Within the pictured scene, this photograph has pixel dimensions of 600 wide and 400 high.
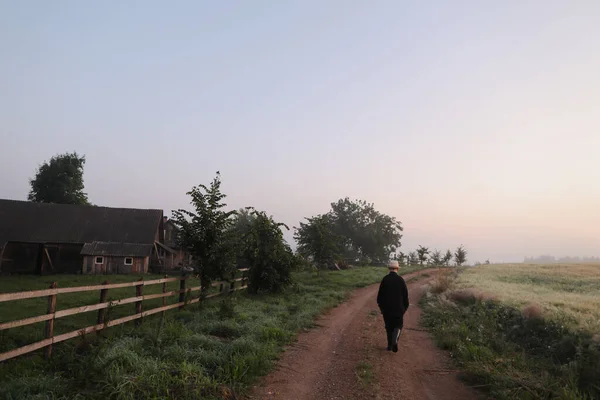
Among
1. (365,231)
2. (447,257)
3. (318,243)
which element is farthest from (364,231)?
(318,243)

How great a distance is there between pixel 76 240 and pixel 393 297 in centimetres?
3720

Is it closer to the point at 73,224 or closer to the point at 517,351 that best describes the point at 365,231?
the point at 73,224

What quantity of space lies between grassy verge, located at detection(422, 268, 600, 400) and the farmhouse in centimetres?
3200

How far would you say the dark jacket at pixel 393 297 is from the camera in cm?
914

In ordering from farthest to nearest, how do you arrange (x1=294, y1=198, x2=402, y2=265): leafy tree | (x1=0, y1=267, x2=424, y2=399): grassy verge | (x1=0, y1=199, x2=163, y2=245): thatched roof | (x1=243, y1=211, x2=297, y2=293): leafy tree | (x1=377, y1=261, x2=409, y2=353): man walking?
(x1=294, y1=198, x2=402, y2=265): leafy tree → (x1=0, y1=199, x2=163, y2=245): thatched roof → (x1=243, y1=211, x2=297, y2=293): leafy tree → (x1=377, y1=261, x2=409, y2=353): man walking → (x1=0, y1=267, x2=424, y2=399): grassy verge

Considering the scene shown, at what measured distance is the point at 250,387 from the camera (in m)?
6.41

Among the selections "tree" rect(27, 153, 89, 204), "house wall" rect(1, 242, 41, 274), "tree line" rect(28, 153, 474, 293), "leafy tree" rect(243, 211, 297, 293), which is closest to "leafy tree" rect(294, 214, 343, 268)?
"tree line" rect(28, 153, 474, 293)

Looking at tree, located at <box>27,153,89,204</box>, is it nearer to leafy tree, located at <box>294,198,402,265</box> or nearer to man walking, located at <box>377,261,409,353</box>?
leafy tree, located at <box>294,198,402,265</box>

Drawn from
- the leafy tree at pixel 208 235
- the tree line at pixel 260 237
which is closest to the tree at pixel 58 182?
the tree line at pixel 260 237

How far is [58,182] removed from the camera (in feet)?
179

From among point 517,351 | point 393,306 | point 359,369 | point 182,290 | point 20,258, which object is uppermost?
point 20,258

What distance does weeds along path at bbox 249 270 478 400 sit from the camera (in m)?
6.46

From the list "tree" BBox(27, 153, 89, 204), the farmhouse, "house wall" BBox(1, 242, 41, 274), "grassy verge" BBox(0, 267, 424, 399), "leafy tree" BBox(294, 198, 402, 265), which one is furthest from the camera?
"leafy tree" BBox(294, 198, 402, 265)

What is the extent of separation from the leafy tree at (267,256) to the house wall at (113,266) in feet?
74.1
